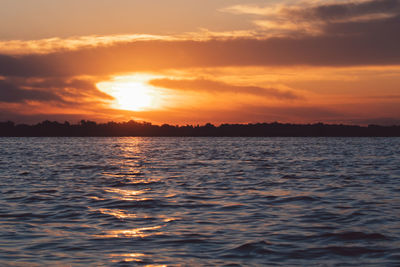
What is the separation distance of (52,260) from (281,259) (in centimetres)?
551

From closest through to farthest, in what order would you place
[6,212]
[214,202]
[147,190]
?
[6,212]
[214,202]
[147,190]

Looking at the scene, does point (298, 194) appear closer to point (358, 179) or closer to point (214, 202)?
point (214, 202)

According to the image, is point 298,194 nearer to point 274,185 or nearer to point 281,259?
point 274,185

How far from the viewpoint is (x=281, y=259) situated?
39.4ft

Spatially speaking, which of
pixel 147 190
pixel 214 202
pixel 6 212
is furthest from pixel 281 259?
pixel 147 190

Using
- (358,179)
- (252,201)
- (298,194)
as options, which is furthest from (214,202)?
(358,179)

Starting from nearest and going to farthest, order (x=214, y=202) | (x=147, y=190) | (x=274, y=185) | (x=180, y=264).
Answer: (x=180, y=264) → (x=214, y=202) → (x=147, y=190) → (x=274, y=185)

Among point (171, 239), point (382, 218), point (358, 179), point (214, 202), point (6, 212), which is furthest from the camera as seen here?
point (358, 179)

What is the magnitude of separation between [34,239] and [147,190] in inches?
489

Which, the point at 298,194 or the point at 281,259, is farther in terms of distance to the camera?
the point at 298,194

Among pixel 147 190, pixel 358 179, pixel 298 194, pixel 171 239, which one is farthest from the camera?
pixel 358 179

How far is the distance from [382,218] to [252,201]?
6.07 metres

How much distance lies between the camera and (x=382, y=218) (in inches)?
685

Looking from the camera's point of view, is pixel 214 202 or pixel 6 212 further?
pixel 214 202
